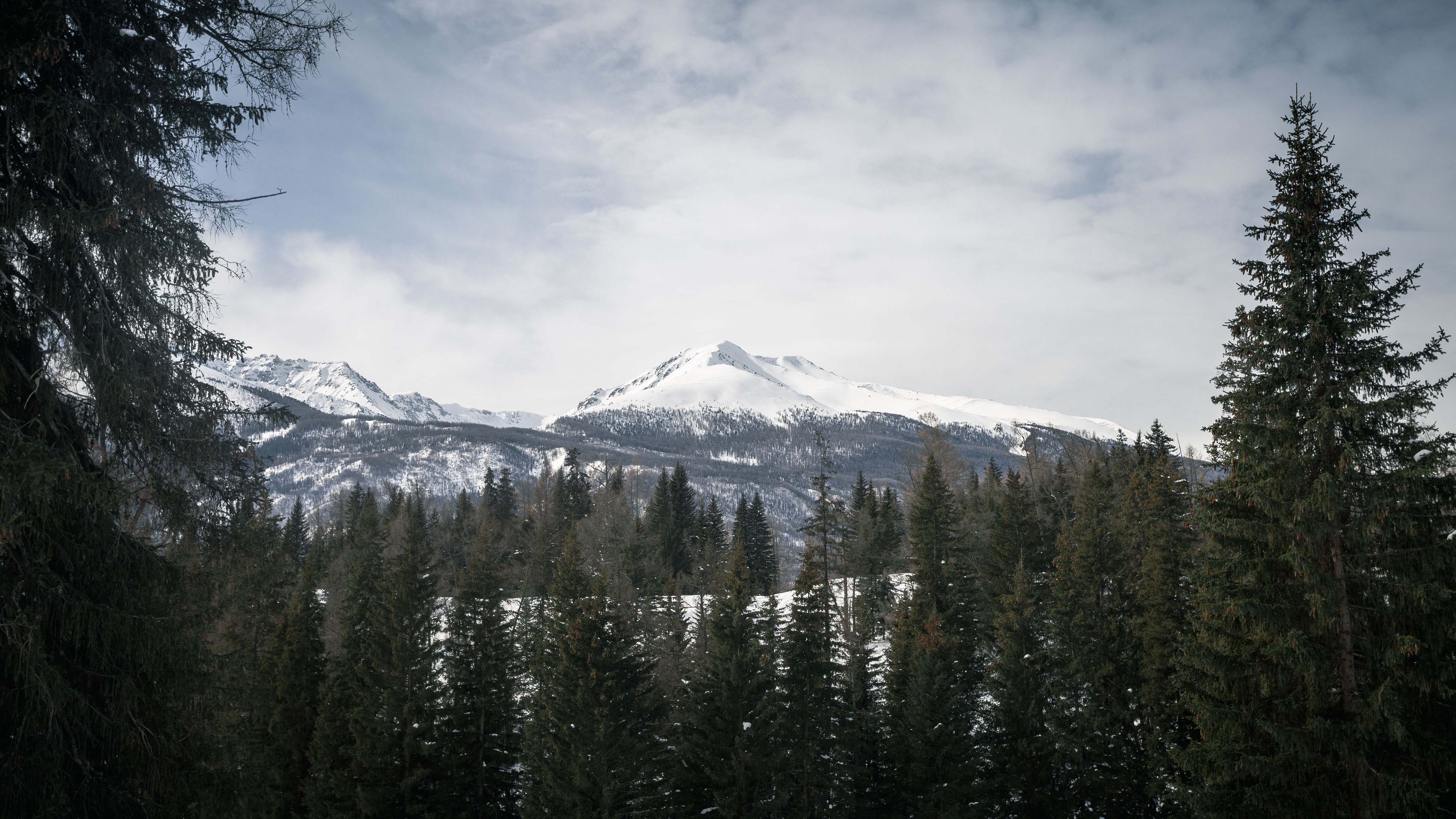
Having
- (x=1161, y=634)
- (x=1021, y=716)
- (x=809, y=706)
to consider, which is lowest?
(x=1021, y=716)

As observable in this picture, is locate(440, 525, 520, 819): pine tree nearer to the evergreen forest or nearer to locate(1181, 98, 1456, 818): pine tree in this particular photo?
the evergreen forest

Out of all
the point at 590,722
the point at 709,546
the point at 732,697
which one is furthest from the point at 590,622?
the point at 709,546

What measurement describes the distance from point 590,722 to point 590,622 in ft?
11.1

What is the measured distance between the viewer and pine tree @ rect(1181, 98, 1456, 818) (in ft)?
44.2

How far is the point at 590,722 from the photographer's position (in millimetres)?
26906

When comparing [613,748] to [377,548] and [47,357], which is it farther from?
[377,548]

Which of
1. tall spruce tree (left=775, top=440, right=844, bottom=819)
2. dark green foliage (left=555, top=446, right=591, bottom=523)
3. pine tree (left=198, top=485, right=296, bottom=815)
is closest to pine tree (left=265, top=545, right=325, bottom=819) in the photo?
pine tree (left=198, top=485, right=296, bottom=815)

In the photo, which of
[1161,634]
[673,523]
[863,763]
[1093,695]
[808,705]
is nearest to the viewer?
[1161,634]

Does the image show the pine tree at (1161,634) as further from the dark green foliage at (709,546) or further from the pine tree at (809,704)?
the dark green foliage at (709,546)

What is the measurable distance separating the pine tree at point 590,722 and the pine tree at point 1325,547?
1766 centimetres

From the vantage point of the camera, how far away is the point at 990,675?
40.7m

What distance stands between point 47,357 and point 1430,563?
1975cm

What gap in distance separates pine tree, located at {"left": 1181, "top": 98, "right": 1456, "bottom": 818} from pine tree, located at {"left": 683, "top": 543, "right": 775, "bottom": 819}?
15200 millimetres

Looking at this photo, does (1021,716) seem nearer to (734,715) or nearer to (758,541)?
(734,715)
